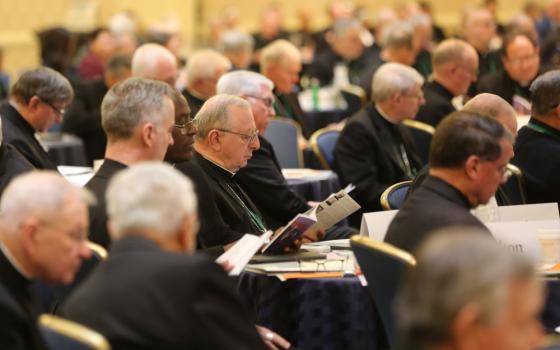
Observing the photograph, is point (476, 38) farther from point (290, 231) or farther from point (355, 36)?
point (290, 231)

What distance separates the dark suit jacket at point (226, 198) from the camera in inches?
193

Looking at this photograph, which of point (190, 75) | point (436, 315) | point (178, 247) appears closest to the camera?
point (436, 315)

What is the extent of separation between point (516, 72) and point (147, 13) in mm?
10470

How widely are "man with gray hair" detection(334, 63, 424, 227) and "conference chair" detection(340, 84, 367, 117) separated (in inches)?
118

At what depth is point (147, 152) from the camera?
14.1ft

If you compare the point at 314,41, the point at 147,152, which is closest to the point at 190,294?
the point at 147,152

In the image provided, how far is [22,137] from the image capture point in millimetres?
5820

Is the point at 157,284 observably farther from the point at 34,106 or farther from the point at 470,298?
the point at 34,106

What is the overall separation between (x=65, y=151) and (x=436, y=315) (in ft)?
22.5

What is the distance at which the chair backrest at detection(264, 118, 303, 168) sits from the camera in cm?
764

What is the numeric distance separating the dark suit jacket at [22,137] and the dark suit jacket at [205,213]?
1427mm

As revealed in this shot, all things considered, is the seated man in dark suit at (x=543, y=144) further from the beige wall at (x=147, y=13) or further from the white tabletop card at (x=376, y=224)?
the beige wall at (x=147, y=13)

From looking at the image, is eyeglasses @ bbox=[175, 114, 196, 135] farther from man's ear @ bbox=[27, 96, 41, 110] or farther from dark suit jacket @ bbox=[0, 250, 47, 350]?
dark suit jacket @ bbox=[0, 250, 47, 350]

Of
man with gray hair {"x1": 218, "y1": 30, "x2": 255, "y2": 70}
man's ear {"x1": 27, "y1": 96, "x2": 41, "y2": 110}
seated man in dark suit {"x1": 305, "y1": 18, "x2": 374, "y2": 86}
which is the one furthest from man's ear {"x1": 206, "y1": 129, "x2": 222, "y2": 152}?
seated man in dark suit {"x1": 305, "y1": 18, "x2": 374, "y2": 86}
